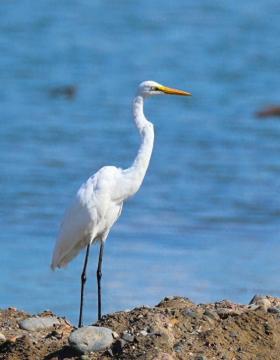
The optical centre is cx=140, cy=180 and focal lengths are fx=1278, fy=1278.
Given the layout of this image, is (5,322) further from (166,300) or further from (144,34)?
(144,34)

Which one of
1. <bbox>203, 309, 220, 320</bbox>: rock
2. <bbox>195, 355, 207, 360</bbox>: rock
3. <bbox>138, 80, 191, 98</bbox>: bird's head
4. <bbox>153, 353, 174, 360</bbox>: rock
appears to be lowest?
<bbox>153, 353, 174, 360</bbox>: rock

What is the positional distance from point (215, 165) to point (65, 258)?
7.25 m

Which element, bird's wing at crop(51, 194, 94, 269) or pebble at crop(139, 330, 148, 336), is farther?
bird's wing at crop(51, 194, 94, 269)

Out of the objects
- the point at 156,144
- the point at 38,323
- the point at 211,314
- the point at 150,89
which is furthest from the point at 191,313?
the point at 156,144

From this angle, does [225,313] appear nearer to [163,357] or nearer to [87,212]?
[163,357]

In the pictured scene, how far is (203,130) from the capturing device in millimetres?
17844

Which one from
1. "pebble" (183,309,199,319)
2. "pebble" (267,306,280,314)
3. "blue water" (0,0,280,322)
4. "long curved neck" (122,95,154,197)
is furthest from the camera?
"blue water" (0,0,280,322)

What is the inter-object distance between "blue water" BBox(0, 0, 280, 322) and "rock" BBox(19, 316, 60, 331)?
5.50 feet

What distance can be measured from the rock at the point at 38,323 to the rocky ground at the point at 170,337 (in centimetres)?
8

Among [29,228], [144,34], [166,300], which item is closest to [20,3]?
[144,34]

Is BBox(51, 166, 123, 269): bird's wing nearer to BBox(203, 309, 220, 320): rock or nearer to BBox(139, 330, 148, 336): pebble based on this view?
BBox(203, 309, 220, 320): rock

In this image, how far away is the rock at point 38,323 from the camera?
715 cm

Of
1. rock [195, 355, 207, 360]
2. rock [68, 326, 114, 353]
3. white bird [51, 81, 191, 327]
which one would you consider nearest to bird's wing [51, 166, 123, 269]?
white bird [51, 81, 191, 327]

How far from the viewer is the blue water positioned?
32.9 ft
